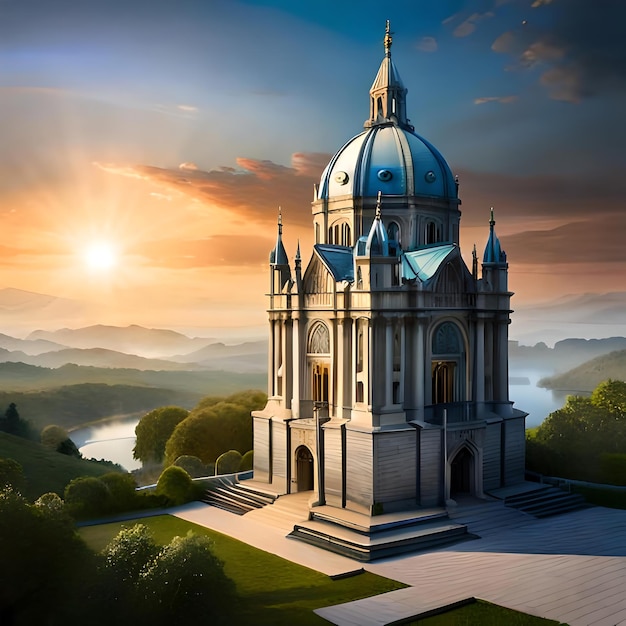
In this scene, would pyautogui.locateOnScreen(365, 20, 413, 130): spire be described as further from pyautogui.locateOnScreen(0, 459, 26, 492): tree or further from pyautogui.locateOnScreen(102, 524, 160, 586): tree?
pyautogui.locateOnScreen(102, 524, 160, 586): tree

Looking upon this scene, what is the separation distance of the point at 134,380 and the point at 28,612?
103 ft

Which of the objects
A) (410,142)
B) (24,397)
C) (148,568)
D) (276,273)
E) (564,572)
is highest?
(410,142)

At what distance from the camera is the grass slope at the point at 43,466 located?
30.6 metres

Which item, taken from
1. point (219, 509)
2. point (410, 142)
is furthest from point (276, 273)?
point (219, 509)

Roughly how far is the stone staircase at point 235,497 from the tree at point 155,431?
9.60 metres

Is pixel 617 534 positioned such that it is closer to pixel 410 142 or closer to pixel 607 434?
pixel 607 434

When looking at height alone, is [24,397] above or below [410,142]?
below

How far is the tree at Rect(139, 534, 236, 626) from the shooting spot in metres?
16.8

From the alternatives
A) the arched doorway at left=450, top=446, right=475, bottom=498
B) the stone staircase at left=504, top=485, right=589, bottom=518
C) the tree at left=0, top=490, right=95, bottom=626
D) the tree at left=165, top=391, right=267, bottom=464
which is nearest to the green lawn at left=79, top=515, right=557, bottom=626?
the tree at left=0, top=490, right=95, bottom=626

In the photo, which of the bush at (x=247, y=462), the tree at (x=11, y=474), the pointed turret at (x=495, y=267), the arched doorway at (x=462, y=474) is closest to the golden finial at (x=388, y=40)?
the pointed turret at (x=495, y=267)

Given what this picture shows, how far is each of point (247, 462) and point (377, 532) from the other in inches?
473

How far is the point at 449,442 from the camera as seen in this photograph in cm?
2912

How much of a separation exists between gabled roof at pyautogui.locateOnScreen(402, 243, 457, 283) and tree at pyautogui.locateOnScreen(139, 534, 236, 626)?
50.8 ft

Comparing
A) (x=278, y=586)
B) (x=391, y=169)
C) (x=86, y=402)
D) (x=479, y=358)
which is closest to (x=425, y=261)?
(x=391, y=169)
